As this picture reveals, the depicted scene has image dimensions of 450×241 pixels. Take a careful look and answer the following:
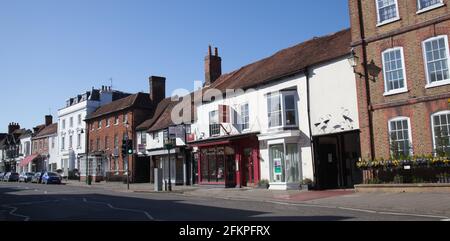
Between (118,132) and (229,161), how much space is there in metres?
20.4

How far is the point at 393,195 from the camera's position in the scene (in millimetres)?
17344

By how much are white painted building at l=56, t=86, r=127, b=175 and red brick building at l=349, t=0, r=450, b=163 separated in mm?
40281

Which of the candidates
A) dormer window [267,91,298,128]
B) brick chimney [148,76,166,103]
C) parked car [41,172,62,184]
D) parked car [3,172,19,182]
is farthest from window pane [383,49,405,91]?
parked car [3,172,19,182]

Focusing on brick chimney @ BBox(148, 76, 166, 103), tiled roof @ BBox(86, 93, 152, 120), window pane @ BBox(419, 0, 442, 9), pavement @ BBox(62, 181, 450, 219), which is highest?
brick chimney @ BBox(148, 76, 166, 103)

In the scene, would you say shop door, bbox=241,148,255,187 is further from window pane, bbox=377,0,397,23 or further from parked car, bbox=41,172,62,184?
parked car, bbox=41,172,62,184

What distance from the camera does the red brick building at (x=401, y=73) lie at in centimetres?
1828

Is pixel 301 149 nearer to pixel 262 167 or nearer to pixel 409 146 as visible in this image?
pixel 262 167

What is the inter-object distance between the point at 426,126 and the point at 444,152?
4.73 feet

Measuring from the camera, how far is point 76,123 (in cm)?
5578

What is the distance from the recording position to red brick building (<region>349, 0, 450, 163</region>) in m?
18.3

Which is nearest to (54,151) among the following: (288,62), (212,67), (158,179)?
(212,67)

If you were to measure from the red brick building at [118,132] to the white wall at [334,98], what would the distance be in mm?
22885

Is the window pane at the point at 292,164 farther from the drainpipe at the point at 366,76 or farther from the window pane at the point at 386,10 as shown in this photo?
the window pane at the point at 386,10
